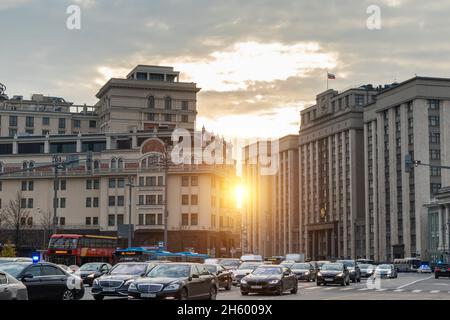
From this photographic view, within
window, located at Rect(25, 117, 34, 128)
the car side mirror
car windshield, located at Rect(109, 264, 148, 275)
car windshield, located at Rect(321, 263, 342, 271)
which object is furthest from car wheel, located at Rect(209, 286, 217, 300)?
window, located at Rect(25, 117, 34, 128)

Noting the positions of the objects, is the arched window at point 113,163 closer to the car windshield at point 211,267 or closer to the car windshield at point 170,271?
the car windshield at point 211,267

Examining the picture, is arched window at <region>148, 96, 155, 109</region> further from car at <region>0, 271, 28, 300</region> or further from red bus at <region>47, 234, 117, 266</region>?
car at <region>0, 271, 28, 300</region>

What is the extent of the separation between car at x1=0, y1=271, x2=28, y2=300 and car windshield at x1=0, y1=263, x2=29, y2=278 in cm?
399

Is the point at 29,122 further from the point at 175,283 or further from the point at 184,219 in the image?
the point at 175,283

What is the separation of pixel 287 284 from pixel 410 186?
321 ft

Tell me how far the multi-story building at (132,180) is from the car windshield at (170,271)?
7613 centimetres

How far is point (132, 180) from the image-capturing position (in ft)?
371

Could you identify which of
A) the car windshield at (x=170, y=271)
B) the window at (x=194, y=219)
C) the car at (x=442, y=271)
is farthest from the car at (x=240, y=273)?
the window at (x=194, y=219)

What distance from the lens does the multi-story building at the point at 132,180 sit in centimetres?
11081

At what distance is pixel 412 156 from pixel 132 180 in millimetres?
48308

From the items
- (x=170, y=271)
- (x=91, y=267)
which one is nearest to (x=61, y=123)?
(x=91, y=267)

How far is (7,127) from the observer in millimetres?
136000
